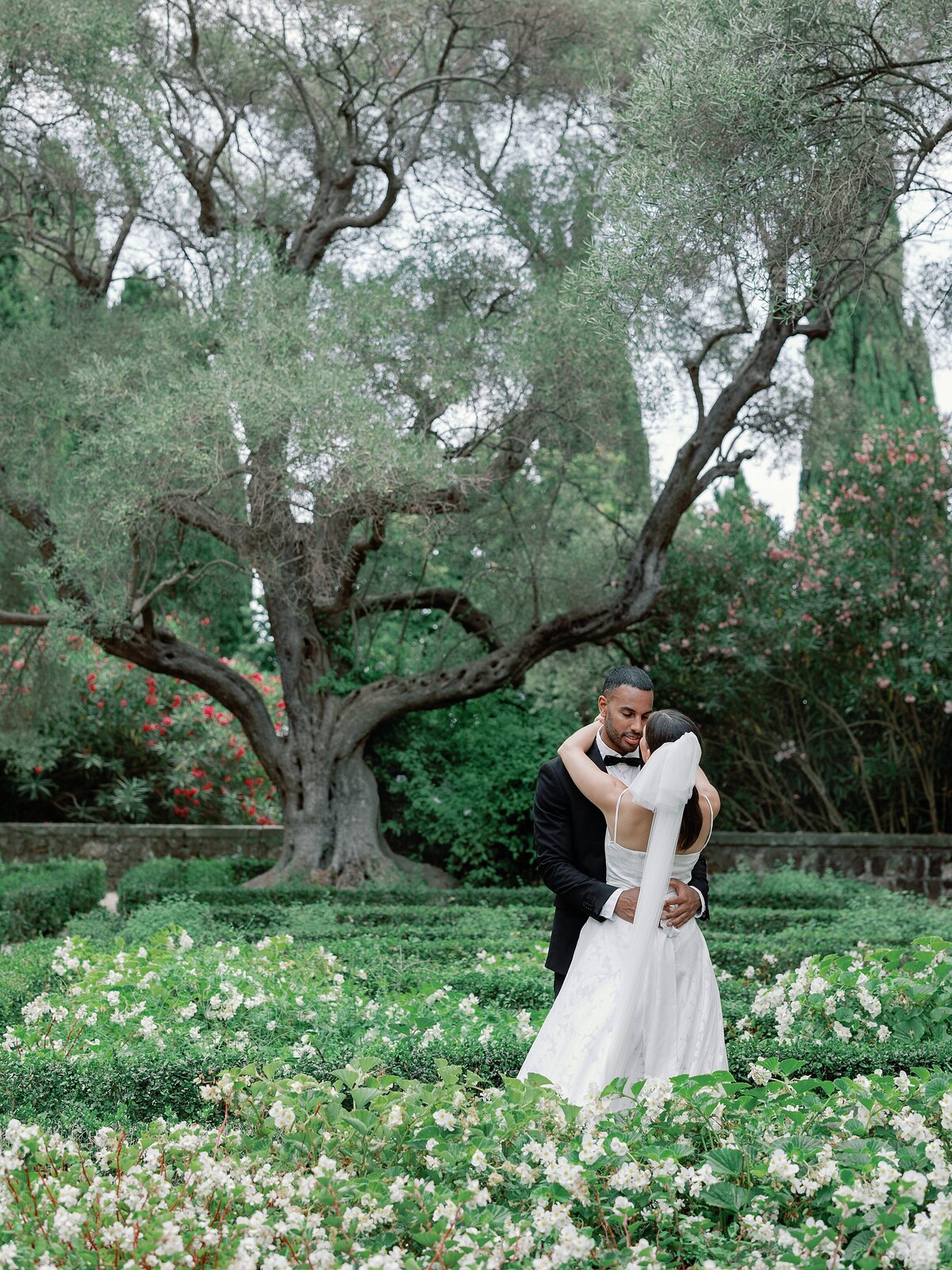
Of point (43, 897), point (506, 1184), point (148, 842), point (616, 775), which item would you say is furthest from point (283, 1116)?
point (148, 842)

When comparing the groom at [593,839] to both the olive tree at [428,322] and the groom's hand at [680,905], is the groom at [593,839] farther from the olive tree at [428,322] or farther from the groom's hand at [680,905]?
the olive tree at [428,322]

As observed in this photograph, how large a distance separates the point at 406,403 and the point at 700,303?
10.3ft

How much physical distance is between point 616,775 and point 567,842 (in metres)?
0.31

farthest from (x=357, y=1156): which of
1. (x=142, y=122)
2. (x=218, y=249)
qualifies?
(x=218, y=249)

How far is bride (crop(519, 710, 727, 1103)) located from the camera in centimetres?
357

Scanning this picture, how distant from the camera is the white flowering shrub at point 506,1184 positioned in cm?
245

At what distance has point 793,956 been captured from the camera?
686cm

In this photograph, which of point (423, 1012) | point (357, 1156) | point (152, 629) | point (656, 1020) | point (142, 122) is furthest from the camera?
point (152, 629)

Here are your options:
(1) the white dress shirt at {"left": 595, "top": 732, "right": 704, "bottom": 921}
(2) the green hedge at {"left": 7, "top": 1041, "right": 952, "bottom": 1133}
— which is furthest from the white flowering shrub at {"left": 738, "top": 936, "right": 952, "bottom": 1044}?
(1) the white dress shirt at {"left": 595, "top": 732, "right": 704, "bottom": 921}

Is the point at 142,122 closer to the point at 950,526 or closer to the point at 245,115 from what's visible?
the point at 245,115

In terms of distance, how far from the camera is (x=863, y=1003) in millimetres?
4801

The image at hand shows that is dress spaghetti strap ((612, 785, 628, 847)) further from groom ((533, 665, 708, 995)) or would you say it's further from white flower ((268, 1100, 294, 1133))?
white flower ((268, 1100, 294, 1133))

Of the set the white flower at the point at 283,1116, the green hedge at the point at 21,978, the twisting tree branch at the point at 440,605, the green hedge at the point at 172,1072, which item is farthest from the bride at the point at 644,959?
the twisting tree branch at the point at 440,605

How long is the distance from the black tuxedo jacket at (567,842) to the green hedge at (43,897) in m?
6.15
